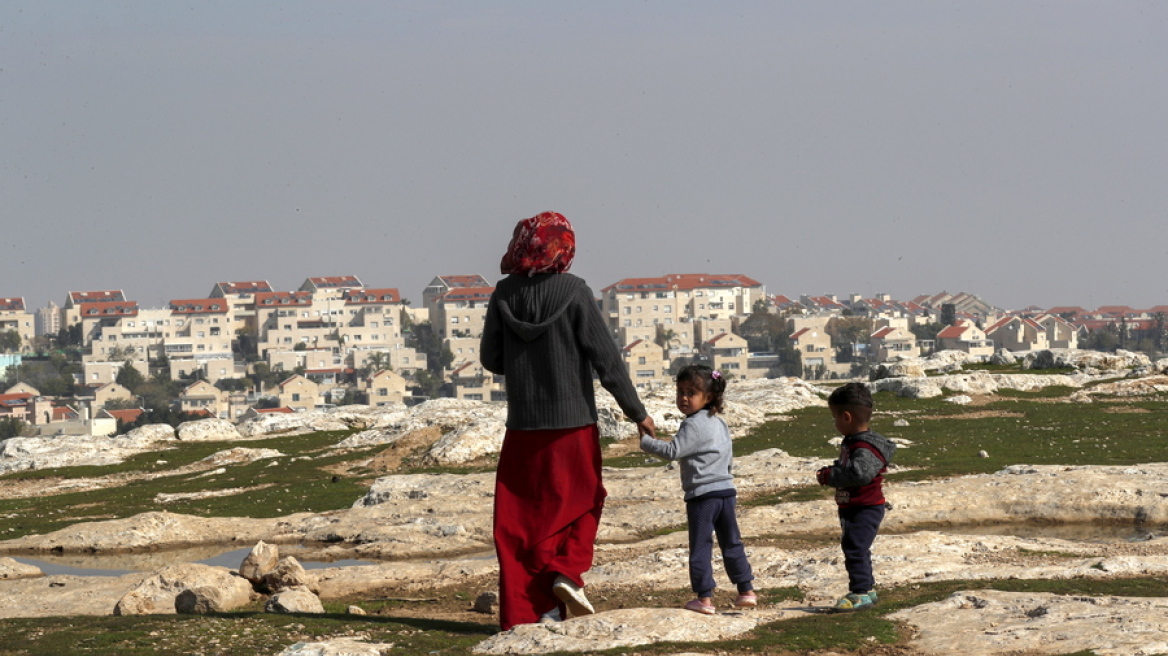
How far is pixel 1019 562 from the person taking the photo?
1280cm

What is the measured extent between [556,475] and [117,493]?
22366mm

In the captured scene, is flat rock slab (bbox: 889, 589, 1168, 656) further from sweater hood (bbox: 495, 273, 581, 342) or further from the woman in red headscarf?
sweater hood (bbox: 495, 273, 581, 342)

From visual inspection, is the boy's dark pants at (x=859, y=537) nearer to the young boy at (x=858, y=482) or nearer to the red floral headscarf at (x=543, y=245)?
the young boy at (x=858, y=482)

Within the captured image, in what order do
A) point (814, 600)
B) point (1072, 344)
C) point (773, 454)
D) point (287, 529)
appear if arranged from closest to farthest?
point (814, 600) → point (287, 529) → point (773, 454) → point (1072, 344)

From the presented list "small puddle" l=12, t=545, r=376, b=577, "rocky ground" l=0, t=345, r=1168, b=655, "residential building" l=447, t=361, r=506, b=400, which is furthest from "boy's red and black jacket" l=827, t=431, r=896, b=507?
"residential building" l=447, t=361, r=506, b=400

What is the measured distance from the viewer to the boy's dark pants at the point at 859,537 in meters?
9.65

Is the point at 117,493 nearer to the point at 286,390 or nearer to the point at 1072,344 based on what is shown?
the point at 286,390

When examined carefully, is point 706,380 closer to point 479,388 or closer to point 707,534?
point 707,534

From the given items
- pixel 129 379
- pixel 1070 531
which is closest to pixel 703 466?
pixel 1070 531

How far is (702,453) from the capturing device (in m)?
9.59

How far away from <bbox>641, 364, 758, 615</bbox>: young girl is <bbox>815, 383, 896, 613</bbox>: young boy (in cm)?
76

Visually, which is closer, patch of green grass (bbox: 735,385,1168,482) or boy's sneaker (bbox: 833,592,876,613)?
boy's sneaker (bbox: 833,592,876,613)

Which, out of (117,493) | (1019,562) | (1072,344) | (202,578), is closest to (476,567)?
(202,578)

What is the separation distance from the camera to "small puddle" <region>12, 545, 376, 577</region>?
18469mm
